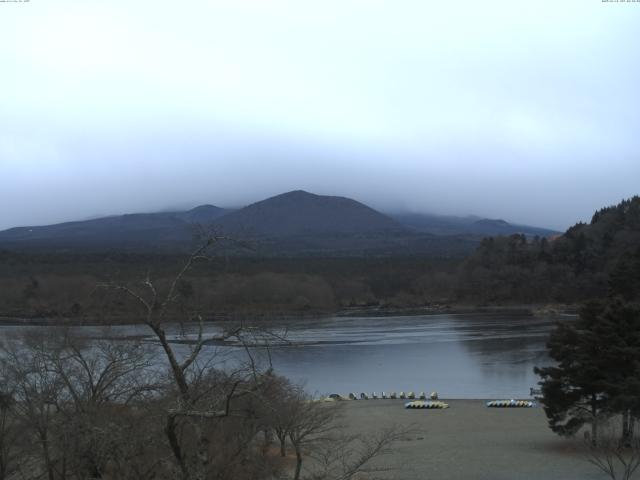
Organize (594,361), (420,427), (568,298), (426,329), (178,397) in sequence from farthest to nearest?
(568,298)
(426,329)
(420,427)
(594,361)
(178,397)

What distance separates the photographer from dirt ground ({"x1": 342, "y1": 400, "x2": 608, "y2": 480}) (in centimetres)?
1379

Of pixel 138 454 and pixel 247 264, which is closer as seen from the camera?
pixel 138 454

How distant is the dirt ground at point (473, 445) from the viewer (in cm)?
1379

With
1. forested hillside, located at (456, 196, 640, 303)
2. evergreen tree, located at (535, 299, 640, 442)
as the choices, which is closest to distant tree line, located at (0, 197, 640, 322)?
forested hillside, located at (456, 196, 640, 303)

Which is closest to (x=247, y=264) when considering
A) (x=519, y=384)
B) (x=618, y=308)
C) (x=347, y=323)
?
(x=347, y=323)

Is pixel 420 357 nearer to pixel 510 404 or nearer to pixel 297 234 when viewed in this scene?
pixel 510 404

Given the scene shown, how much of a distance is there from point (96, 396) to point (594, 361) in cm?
982

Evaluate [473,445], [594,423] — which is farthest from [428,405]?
[594,423]

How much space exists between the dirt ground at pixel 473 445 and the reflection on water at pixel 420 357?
349cm

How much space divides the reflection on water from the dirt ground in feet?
11.4

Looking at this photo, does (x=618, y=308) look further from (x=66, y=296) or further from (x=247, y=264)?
(x=247, y=264)

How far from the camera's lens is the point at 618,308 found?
1506cm

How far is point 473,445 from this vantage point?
16.9m

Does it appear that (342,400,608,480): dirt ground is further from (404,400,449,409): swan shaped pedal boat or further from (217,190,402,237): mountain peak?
(217,190,402,237): mountain peak
